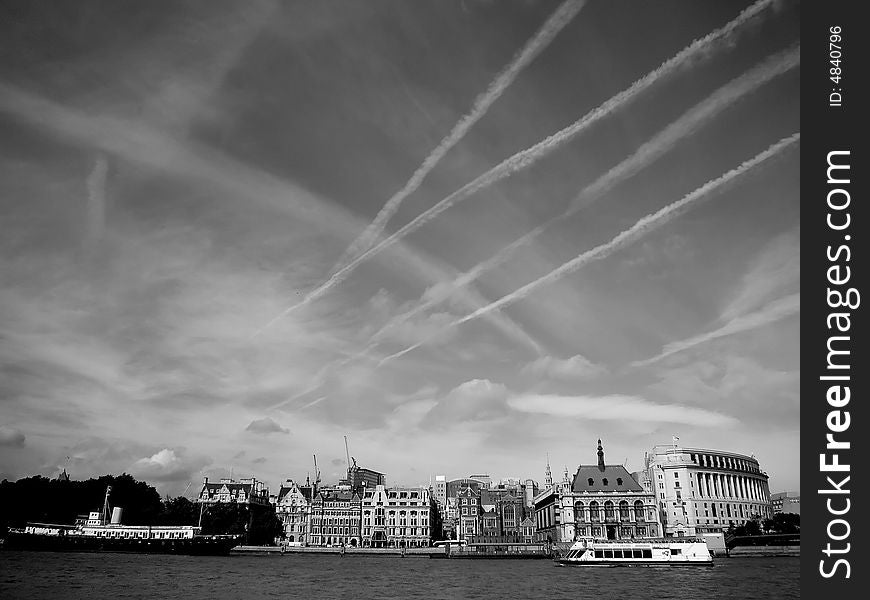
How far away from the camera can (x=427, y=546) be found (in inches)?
7067

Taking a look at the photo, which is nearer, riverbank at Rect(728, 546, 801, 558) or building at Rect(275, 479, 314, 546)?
riverbank at Rect(728, 546, 801, 558)

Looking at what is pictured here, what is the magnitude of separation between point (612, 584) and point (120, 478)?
167090 mm

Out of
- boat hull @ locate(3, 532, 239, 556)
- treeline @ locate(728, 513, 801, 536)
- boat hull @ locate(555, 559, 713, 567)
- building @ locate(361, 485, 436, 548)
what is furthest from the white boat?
building @ locate(361, 485, 436, 548)

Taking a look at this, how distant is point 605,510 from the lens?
167 m

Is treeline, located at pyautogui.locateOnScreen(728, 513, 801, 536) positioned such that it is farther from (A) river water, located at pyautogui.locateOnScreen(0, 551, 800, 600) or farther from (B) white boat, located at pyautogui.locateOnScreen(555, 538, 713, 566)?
(A) river water, located at pyautogui.locateOnScreen(0, 551, 800, 600)

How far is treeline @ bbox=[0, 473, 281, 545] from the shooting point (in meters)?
170

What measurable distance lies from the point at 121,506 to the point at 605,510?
457ft

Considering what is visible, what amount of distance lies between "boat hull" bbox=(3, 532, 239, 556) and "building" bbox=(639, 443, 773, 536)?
118m

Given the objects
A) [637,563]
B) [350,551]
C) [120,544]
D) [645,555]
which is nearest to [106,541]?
[120,544]

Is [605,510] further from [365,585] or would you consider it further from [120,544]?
[120,544]

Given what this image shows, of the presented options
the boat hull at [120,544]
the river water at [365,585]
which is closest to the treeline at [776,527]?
the river water at [365,585]

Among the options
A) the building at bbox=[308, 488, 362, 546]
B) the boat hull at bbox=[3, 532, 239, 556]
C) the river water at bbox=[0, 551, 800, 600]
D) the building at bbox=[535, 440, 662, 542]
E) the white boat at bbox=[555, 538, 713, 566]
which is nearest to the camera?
the river water at bbox=[0, 551, 800, 600]

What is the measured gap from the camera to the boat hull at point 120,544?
140 m
